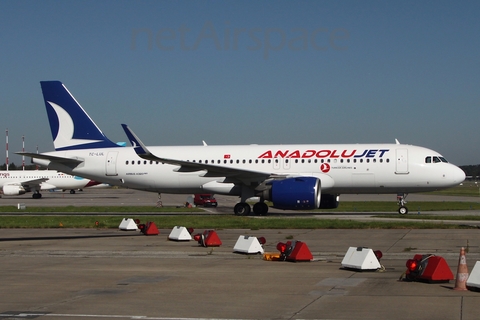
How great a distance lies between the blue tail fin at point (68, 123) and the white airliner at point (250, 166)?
0.06 m

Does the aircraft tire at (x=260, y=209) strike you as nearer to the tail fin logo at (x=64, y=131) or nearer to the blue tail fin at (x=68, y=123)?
the blue tail fin at (x=68, y=123)

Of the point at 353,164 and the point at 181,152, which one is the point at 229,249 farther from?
the point at 181,152

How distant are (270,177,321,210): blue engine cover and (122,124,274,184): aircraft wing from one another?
4.49ft

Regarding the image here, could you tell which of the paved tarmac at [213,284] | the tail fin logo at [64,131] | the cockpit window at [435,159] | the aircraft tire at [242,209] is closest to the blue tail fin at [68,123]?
the tail fin logo at [64,131]

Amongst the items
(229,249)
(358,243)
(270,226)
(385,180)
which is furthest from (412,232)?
(385,180)

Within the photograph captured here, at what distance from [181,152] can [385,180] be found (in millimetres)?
11029

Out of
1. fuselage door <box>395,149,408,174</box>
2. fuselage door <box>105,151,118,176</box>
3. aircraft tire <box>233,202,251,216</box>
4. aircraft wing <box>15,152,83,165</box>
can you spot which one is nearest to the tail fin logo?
aircraft wing <box>15,152,83,165</box>

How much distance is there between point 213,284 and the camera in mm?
11547

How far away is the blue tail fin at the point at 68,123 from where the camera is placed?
3584 centimetres

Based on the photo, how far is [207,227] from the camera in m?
24.8

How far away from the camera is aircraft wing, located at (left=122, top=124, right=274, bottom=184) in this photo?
3052 cm

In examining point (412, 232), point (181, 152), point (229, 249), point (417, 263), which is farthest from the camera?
point (181, 152)

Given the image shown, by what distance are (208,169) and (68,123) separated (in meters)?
9.65

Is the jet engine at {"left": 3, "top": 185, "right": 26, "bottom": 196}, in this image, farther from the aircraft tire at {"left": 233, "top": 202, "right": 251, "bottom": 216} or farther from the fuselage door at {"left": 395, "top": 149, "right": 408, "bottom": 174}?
the fuselage door at {"left": 395, "top": 149, "right": 408, "bottom": 174}
